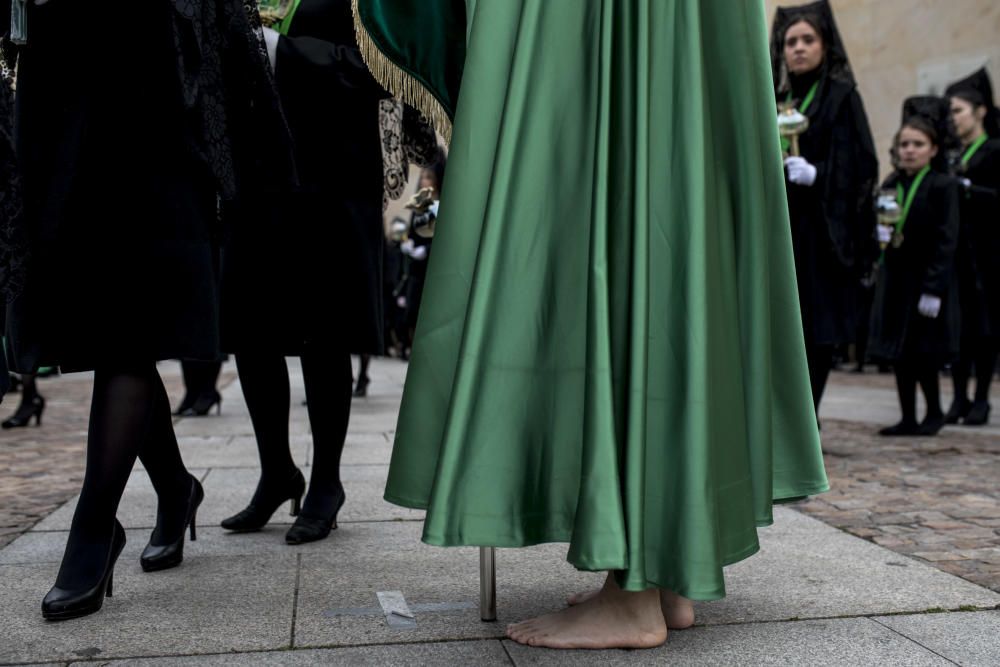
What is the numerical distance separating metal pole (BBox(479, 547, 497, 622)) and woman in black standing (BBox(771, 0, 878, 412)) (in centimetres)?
283

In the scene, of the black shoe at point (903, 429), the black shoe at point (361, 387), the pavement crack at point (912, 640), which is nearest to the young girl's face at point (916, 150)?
the black shoe at point (903, 429)

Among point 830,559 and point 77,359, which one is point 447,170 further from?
point 830,559

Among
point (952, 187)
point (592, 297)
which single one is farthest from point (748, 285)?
point (952, 187)

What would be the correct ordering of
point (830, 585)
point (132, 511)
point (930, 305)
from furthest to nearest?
1. point (930, 305)
2. point (132, 511)
3. point (830, 585)

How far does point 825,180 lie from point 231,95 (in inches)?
119

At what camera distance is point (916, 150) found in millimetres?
6930

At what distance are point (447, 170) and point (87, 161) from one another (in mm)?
877

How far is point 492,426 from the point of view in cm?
203

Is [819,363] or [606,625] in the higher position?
[819,363]

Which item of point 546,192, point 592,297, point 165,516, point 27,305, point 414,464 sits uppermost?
point 546,192

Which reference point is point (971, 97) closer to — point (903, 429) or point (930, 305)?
point (930, 305)

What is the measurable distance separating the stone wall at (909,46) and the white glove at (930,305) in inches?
361

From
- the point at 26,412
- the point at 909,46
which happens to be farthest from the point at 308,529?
the point at 909,46

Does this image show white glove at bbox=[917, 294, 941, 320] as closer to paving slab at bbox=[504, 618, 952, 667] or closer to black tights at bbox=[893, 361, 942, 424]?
black tights at bbox=[893, 361, 942, 424]
